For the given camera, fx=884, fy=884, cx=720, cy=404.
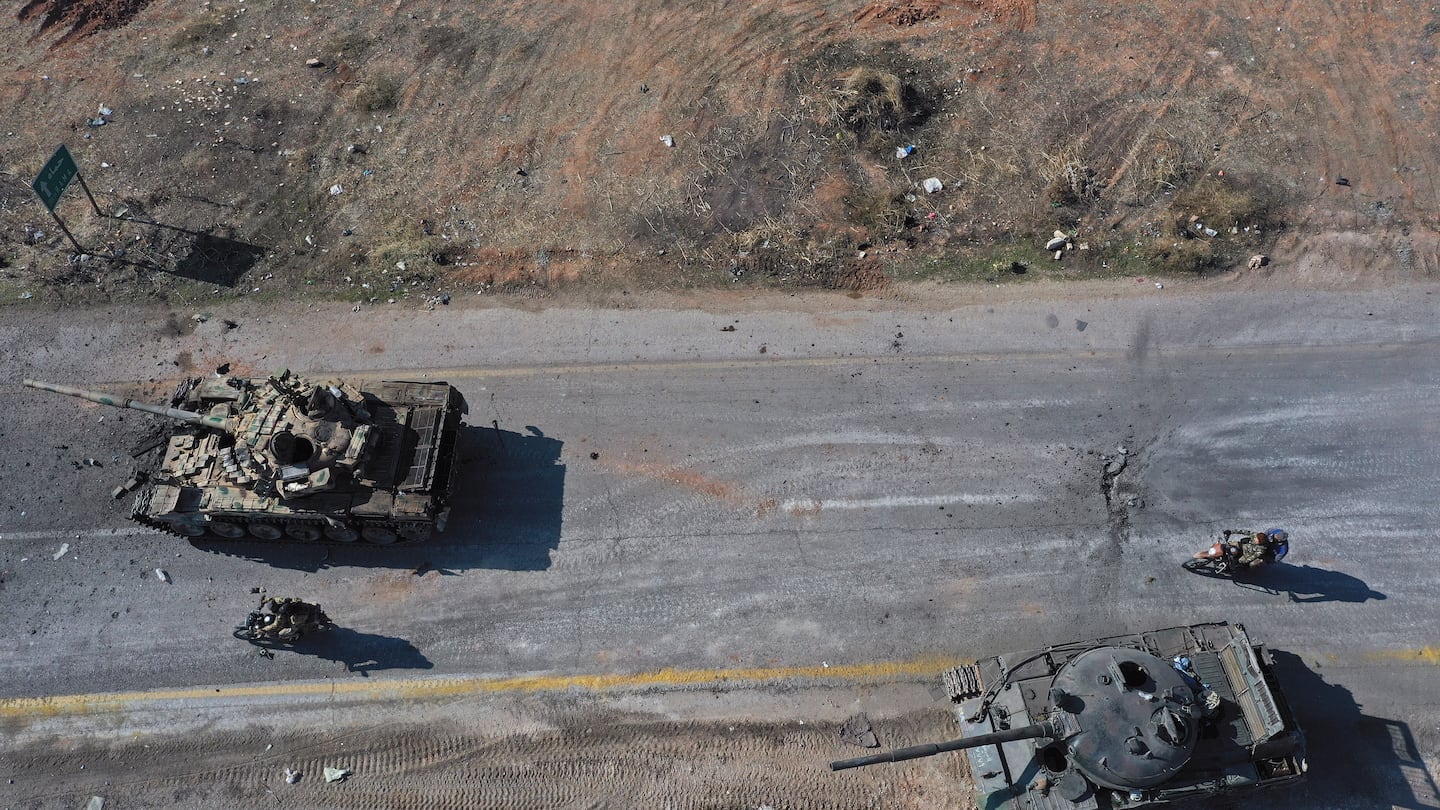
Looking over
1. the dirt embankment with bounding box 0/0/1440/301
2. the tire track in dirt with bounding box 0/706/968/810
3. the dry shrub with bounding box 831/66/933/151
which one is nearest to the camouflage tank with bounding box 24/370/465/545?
the tire track in dirt with bounding box 0/706/968/810

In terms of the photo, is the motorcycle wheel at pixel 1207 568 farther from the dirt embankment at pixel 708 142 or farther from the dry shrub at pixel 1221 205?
the dry shrub at pixel 1221 205

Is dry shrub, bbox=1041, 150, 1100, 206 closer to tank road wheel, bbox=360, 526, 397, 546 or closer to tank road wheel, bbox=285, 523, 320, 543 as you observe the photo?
tank road wheel, bbox=360, 526, 397, 546

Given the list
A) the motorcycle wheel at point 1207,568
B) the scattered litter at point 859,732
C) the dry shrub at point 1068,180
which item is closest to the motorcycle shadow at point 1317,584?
the motorcycle wheel at point 1207,568

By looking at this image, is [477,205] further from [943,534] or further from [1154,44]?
[1154,44]

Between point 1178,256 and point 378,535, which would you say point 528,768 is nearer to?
point 378,535

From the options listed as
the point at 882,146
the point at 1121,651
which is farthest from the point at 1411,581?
the point at 882,146

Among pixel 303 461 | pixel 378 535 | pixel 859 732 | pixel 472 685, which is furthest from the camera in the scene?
pixel 378 535

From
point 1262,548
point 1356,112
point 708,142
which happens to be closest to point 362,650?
point 708,142
